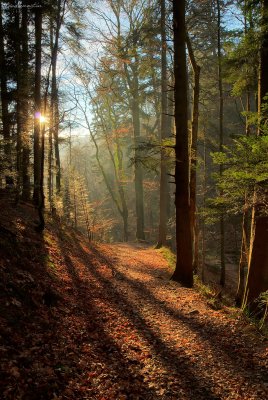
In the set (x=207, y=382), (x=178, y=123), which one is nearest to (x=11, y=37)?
(x=178, y=123)

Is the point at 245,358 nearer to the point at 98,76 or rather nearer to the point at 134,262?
the point at 134,262

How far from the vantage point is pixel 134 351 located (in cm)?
498

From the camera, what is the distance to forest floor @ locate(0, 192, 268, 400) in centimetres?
391

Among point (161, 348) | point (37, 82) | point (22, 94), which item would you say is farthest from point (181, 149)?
point (22, 94)

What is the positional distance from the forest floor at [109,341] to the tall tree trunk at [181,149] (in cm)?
126

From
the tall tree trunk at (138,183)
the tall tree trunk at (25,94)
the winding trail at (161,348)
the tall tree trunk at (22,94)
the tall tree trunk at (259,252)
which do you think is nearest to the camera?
the winding trail at (161,348)

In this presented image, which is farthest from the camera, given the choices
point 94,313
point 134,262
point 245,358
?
point 134,262

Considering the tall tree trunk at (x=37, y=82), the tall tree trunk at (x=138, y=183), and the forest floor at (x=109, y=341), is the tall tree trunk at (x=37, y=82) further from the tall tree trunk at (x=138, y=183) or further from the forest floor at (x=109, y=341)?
the tall tree trunk at (x=138, y=183)

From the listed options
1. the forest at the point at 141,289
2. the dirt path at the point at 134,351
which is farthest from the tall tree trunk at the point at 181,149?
the dirt path at the point at 134,351

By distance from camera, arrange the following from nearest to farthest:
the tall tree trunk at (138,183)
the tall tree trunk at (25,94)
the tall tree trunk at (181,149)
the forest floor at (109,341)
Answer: the forest floor at (109,341), the tall tree trunk at (181,149), the tall tree trunk at (25,94), the tall tree trunk at (138,183)

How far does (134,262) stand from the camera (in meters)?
12.6

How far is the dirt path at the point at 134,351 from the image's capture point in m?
3.91

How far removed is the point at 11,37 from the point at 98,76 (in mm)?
11986

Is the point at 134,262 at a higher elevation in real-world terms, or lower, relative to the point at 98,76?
lower
